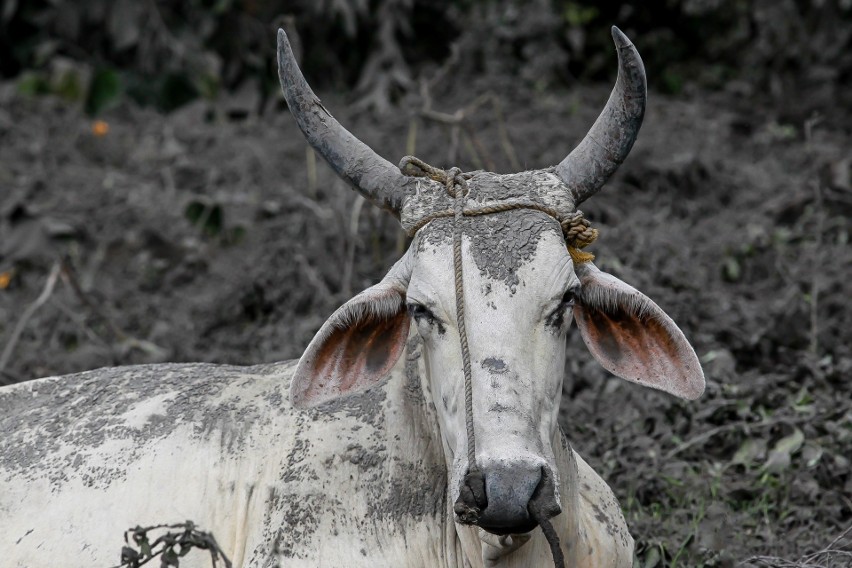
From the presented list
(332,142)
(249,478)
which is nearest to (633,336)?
(332,142)

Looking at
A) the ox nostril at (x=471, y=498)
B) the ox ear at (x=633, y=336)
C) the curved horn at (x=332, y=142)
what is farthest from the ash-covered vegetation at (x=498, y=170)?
the curved horn at (x=332, y=142)

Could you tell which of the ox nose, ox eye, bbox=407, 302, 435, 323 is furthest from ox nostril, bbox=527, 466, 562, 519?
ox eye, bbox=407, 302, 435, 323

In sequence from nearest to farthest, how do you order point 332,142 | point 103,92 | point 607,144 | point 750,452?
point 607,144
point 332,142
point 750,452
point 103,92

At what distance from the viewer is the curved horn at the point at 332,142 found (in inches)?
145

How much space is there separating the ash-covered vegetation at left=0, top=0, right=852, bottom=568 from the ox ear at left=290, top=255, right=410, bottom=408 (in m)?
1.26

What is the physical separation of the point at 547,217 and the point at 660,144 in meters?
5.93

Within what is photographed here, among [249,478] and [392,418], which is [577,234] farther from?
[249,478]

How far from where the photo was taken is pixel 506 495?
2.96 metres

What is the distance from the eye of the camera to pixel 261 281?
7164 mm

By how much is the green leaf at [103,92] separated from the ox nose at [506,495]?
8.64 metres

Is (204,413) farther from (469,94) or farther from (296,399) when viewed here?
(469,94)

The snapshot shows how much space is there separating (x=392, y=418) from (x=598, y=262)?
315 cm

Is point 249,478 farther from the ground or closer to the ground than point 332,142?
closer to the ground

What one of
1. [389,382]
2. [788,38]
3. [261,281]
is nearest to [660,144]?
[788,38]
